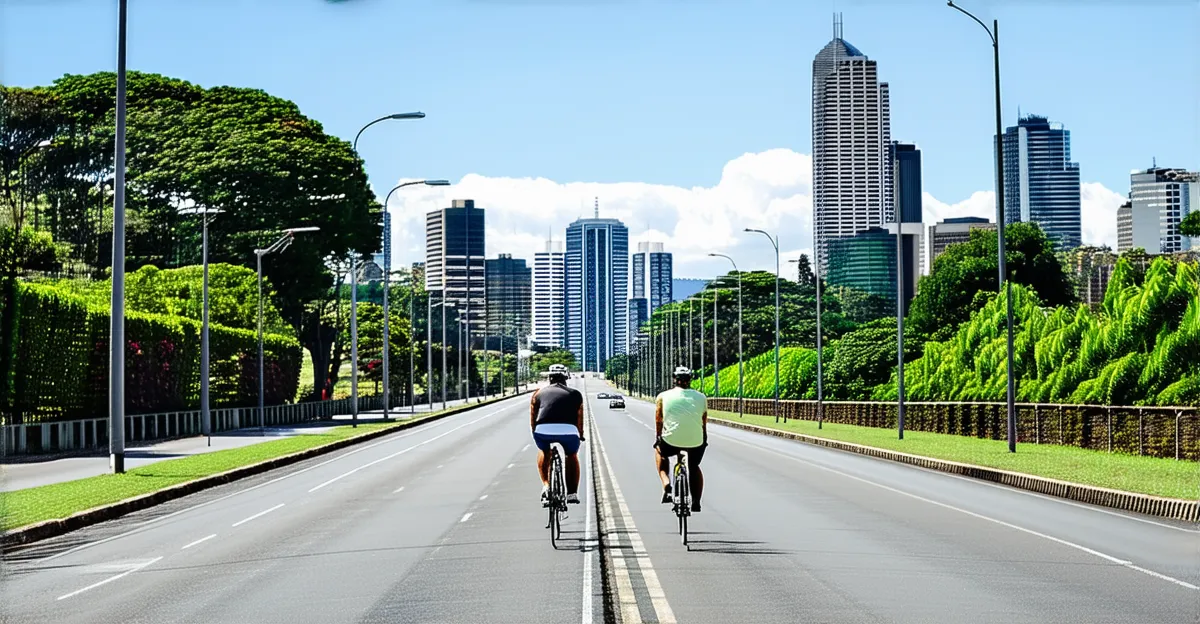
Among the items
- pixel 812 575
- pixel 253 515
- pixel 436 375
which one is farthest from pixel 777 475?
pixel 436 375

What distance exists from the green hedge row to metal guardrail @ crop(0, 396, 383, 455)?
649mm

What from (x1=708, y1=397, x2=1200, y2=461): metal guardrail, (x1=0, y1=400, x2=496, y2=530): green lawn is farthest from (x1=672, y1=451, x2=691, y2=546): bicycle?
(x1=708, y1=397, x2=1200, y2=461): metal guardrail

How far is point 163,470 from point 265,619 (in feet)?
71.8

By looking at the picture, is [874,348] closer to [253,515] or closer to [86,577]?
[253,515]

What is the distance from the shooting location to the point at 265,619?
12.2 meters

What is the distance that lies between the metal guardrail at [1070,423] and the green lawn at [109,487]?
21788mm

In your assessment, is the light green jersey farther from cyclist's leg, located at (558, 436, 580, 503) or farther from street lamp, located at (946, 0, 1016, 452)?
street lamp, located at (946, 0, 1016, 452)

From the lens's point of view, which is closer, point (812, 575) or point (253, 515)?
point (812, 575)

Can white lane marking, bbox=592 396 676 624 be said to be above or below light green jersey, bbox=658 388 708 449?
below

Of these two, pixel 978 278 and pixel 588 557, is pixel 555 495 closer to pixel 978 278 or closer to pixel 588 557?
pixel 588 557

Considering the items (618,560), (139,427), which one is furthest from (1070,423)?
(139,427)

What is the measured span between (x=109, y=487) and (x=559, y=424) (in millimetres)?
12250

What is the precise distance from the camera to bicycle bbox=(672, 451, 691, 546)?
17.4m

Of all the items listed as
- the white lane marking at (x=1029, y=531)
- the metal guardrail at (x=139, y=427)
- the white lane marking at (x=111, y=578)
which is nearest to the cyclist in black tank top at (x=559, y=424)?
the white lane marking at (x=111, y=578)
